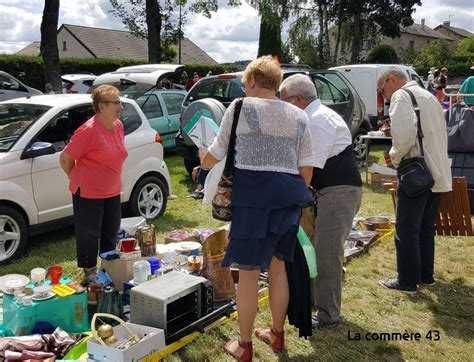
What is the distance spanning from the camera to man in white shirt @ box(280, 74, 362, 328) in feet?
11.0

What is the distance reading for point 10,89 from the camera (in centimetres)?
1591

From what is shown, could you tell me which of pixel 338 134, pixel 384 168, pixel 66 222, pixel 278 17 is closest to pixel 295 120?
pixel 338 134

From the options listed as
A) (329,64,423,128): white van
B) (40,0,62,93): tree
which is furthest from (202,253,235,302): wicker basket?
(40,0,62,93): tree

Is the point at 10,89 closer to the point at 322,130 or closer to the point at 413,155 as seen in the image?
the point at 413,155

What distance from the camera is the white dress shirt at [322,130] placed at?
10.9 ft

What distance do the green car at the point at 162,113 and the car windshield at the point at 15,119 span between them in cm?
472

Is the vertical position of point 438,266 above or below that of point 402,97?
below

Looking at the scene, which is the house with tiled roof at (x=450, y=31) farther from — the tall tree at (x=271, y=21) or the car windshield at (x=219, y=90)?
the car windshield at (x=219, y=90)

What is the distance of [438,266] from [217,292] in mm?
2418

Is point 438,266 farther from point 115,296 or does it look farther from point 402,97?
point 115,296

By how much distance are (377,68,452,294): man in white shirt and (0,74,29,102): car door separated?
1420cm

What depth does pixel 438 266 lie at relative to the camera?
201 inches

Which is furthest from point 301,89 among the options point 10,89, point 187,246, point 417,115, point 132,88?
point 10,89

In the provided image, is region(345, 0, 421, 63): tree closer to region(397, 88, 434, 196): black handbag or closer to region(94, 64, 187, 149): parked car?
region(94, 64, 187, 149): parked car
